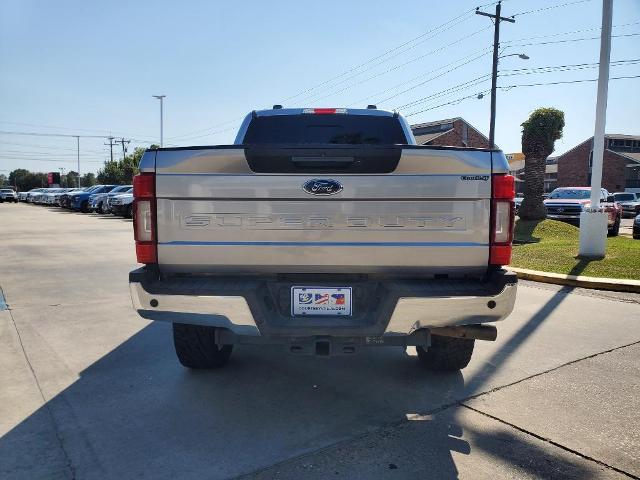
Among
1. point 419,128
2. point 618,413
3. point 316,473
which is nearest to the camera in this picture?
point 316,473

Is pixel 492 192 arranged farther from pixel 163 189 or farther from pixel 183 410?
pixel 183 410

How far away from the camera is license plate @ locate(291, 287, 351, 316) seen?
3.10 meters

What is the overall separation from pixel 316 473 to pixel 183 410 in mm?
1215

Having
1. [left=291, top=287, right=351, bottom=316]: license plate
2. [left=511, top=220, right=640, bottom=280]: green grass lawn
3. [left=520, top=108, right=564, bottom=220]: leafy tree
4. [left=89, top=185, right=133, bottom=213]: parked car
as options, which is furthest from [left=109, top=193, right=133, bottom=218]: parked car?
[left=291, top=287, right=351, bottom=316]: license plate

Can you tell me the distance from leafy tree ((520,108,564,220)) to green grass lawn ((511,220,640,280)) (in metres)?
1.10

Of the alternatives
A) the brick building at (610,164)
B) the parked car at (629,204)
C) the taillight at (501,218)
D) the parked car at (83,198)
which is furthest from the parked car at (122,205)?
the brick building at (610,164)

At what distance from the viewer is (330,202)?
306 cm

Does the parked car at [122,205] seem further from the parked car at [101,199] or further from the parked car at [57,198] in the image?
the parked car at [57,198]

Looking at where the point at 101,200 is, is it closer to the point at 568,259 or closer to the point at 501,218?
the point at 568,259

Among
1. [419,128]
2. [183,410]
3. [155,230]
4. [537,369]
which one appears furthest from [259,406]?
[419,128]

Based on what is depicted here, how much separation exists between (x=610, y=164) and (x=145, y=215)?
66455 mm

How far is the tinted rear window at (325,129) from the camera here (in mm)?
5387

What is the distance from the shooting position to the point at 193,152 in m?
3.08

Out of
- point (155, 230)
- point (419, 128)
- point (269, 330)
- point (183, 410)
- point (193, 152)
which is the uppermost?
point (419, 128)
